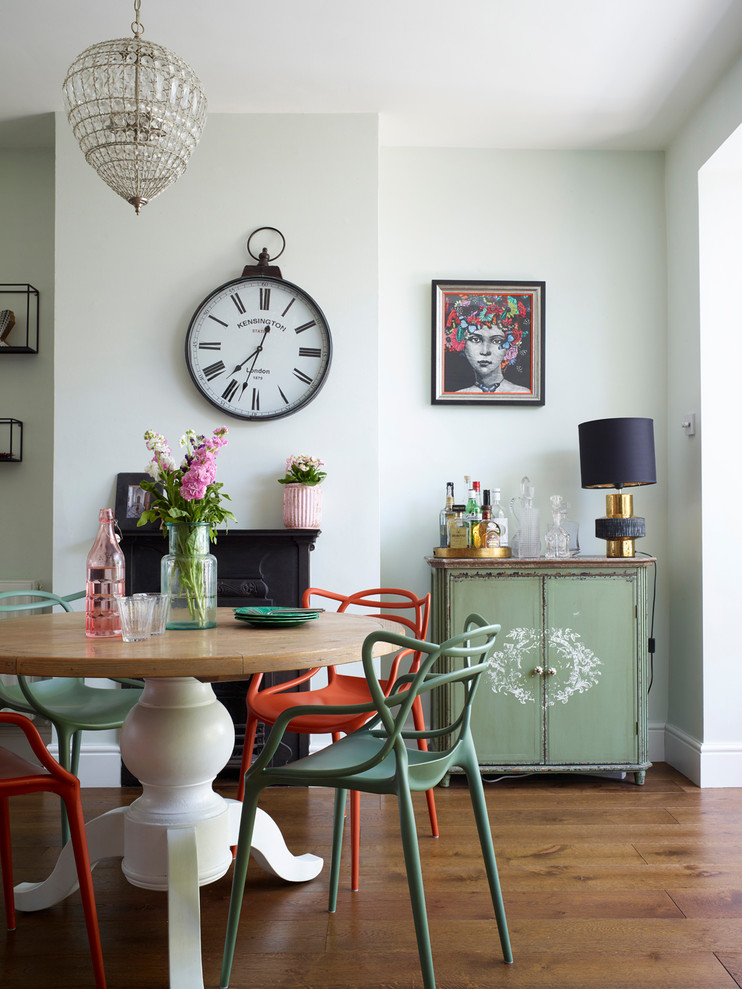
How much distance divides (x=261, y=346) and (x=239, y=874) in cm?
223

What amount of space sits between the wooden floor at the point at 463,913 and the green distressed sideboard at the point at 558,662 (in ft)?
1.06

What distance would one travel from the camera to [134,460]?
3355 millimetres

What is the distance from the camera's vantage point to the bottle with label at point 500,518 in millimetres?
3510

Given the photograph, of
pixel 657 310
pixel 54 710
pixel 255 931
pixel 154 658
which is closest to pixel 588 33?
pixel 657 310

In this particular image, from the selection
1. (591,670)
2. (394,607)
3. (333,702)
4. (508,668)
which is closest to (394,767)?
(333,702)

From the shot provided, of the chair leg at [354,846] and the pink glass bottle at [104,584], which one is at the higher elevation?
the pink glass bottle at [104,584]

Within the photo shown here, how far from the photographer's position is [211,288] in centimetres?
340

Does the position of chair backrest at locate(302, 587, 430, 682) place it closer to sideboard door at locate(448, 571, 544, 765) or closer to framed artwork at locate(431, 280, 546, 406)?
sideboard door at locate(448, 571, 544, 765)

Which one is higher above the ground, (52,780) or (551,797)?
(52,780)

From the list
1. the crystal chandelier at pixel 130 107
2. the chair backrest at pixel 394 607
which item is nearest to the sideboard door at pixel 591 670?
the chair backrest at pixel 394 607

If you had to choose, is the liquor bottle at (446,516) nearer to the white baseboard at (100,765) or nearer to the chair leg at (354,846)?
the chair leg at (354,846)

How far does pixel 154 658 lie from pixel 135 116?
130cm

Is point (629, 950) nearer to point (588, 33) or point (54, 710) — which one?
point (54, 710)

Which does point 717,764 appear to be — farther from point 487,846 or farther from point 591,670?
point 487,846
